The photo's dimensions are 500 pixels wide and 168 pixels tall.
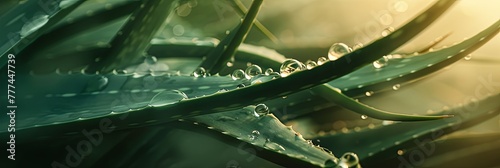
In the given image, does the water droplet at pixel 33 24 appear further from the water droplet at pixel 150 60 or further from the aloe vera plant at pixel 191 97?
the water droplet at pixel 150 60

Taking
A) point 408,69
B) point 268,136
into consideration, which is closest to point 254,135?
point 268,136

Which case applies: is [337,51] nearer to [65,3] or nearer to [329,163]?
[329,163]

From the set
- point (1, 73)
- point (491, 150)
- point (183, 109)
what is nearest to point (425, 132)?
point (491, 150)

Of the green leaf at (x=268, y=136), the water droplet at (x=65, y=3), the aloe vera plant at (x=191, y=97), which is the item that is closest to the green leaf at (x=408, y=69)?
the aloe vera plant at (x=191, y=97)

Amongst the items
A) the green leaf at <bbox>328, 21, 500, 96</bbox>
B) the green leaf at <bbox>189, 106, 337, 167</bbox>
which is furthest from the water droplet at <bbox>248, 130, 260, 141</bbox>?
the green leaf at <bbox>328, 21, 500, 96</bbox>

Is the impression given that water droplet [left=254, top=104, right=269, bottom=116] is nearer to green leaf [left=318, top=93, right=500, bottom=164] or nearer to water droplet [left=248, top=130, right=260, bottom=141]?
water droplet [left=248, top=130, right=260, bottom=141]

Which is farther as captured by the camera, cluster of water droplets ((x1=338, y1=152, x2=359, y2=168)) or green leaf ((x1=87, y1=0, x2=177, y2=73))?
green leaf ((x1=87, y1=0, x2=177, y2=73))

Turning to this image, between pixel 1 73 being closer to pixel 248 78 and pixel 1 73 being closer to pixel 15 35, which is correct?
pixel 15 35
